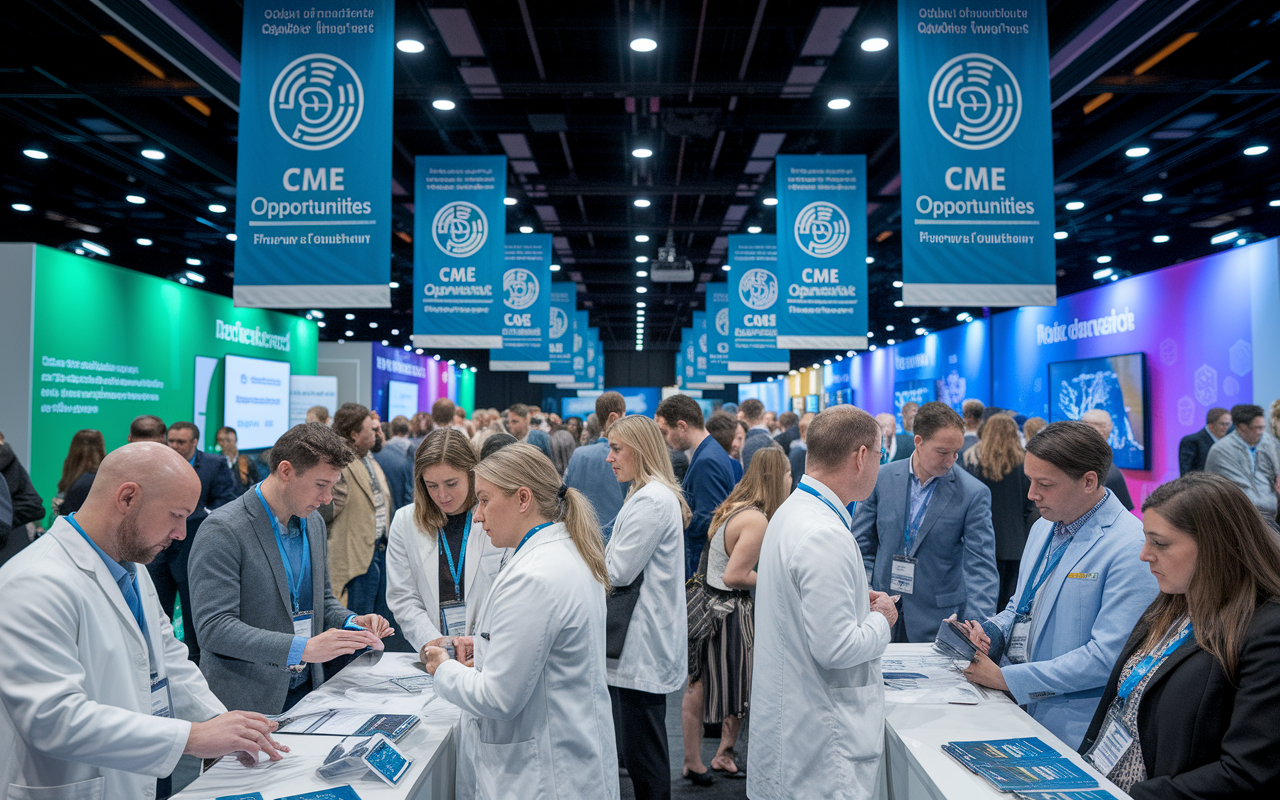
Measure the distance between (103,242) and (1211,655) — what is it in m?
13.4

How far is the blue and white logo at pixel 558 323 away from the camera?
15148 mm

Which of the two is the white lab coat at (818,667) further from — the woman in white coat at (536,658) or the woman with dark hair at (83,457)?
the woman with dark hair at (83,457)

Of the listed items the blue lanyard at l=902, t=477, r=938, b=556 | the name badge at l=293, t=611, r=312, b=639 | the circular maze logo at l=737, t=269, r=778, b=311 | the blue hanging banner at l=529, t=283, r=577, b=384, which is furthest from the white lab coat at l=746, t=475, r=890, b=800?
the blue hanging banner at l=529, t=283, r=577, b=384

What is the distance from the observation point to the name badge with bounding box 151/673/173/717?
1.91m

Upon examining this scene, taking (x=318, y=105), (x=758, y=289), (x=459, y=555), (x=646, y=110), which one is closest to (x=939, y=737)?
(x=459, y=555)

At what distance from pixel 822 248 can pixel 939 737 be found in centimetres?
586

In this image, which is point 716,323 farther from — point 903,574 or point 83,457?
point 903,574

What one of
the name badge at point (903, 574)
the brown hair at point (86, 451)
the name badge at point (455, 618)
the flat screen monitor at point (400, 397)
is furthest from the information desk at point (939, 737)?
the flat screen monitor at point (400, 397)

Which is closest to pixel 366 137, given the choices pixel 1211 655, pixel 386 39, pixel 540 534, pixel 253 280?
pixel 386 39

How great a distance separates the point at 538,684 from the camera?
6.41 ft

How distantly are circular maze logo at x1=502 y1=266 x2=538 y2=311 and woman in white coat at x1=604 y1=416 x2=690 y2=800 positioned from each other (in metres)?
8.17

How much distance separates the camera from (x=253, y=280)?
173 inches

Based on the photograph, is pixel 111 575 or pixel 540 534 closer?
pixel 111 575

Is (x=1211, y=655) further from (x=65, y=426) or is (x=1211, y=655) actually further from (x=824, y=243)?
(x=65, y=426)
